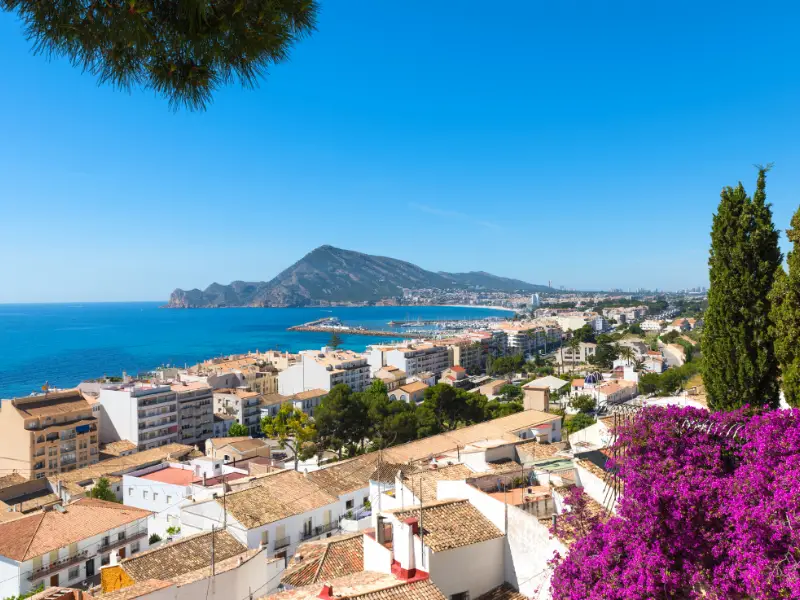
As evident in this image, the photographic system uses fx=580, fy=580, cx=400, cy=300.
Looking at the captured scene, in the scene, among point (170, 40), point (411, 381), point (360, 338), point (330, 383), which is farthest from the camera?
point (360, 338)

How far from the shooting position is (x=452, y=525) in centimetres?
801

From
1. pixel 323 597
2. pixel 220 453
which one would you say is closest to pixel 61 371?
pixel 220 453

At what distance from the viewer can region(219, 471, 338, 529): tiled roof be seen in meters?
15.5

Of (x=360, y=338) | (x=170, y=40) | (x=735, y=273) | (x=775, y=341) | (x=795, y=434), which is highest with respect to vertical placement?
(x=170, y=40)

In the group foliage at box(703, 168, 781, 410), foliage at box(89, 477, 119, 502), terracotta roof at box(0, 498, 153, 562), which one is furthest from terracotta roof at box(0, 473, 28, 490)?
foliage at box(703, 168, 781, 410)

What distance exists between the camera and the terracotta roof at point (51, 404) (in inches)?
1437

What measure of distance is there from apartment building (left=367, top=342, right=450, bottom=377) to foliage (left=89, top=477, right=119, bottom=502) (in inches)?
1749

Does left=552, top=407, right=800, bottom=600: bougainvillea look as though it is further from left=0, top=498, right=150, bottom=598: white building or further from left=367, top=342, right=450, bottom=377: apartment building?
left=367, top=342, right=450, bottom=377: apartment building

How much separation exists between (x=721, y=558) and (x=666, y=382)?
3769 cm

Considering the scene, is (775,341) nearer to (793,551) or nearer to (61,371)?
(793,551)

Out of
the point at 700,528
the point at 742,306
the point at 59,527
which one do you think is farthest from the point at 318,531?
the point at 700,528

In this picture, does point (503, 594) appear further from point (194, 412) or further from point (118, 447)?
point (194, 412)

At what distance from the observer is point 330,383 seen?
58.1 m

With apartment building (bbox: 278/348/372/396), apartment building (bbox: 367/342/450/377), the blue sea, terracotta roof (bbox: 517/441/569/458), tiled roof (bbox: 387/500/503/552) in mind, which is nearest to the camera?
tiled roof (bbox: 387/500/503/552)
